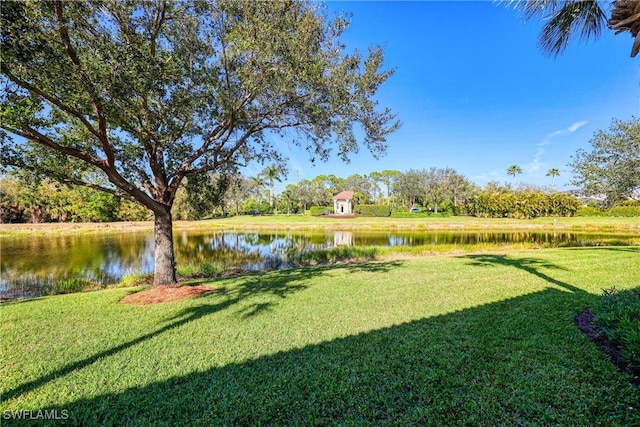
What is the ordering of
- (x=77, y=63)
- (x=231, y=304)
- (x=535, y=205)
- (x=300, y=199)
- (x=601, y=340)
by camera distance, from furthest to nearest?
(x=300, y=199) < (x=535, y=205) < (x=231, y=304) < (x=77, y=63) < (x=601, y=340)

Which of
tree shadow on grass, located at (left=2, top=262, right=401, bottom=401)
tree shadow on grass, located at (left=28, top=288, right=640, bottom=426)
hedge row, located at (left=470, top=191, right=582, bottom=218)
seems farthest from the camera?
hedge row, located at (left=470, top=191, right=582, bottom=218)

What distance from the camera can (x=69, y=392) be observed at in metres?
3.10

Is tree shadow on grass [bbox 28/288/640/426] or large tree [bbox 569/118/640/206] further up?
large tree [bbox 569/118/640/206]

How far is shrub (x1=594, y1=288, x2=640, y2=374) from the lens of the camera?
10.3 feet

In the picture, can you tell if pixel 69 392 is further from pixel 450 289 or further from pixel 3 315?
pixel 450 289

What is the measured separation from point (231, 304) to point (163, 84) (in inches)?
185

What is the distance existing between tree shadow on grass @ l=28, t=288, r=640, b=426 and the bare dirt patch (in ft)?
12.2

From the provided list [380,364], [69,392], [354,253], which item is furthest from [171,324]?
[354,253]

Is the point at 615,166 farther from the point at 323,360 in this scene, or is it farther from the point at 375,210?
the point at 375,210

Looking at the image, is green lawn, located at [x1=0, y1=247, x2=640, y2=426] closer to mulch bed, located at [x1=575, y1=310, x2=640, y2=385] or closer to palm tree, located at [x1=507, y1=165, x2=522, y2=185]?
mulch bed, located at [x1=575, y1=310, x2=640, y2=385]

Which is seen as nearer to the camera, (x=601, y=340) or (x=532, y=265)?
(x=601, y=340)

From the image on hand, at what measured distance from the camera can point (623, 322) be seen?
143 inches

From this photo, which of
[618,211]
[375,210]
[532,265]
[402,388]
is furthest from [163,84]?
[618,211]

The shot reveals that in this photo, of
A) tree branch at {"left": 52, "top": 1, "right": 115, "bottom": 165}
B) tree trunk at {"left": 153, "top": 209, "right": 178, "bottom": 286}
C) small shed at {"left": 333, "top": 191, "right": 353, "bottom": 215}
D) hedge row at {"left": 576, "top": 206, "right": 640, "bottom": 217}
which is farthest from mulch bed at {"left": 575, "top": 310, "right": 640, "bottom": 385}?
small shed at {"left": 333, "top": 191, "right": 353, "bottom": 215}
